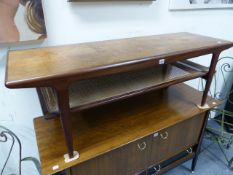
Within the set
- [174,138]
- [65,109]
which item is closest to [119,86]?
[65,109]

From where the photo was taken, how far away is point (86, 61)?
74 cm

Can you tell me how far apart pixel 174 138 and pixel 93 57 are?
0.75 m

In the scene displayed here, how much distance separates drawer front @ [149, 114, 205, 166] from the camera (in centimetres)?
113

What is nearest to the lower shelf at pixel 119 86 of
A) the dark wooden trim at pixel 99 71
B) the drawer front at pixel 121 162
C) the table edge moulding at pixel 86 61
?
the table edge moulding at pixel 86 61

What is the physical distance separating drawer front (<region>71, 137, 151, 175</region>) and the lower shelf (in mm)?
281

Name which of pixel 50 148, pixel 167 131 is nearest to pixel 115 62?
pixel 50 148

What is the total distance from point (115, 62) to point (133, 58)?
85mm

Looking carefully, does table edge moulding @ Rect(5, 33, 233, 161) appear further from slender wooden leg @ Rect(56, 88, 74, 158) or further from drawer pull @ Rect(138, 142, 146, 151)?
drawer pull @ Rect(138, 142, 146, 151)

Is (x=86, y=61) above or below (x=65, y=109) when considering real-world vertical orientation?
above

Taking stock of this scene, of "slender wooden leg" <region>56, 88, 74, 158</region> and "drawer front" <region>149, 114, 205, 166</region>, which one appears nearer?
"slender wooden leg" <region>56, 88, 74, 158</region>

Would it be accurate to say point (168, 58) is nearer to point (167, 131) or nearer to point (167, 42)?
point (167, 42)

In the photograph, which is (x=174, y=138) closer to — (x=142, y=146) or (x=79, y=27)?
(x=142, y=146)

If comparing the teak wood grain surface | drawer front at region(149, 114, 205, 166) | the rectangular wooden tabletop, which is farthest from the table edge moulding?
drawer front at region(149, 114, 205, 166)

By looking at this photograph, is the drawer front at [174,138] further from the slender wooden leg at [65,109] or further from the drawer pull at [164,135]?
the slender wooden leg at [65,109]
